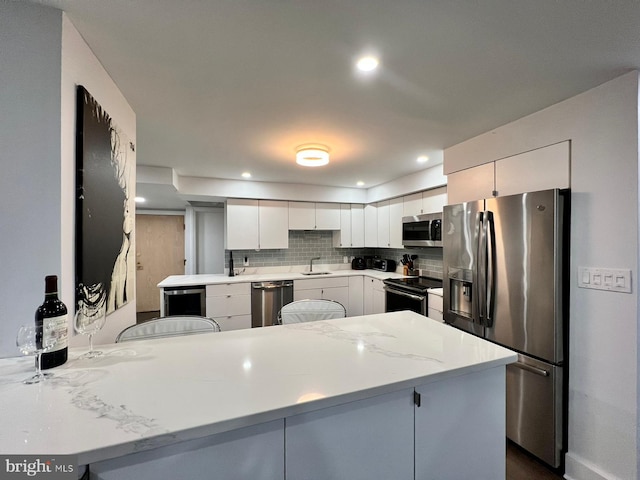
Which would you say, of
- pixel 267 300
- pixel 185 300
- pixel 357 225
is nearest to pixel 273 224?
pixel 267 300

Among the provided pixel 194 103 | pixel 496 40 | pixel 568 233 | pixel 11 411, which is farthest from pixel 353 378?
pixel 194 103

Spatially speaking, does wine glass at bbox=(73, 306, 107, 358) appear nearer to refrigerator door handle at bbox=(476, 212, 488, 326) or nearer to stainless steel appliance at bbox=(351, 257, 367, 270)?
refrigerator door handle at bbox=(476, 212, 488, 326)

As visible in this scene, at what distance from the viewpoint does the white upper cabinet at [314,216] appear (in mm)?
4555

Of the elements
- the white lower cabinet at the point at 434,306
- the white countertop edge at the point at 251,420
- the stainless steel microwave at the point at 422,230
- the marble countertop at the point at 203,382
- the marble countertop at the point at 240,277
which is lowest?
the white lower cabinet at the point at 434,306

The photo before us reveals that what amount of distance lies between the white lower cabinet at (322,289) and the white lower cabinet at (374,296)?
31cm

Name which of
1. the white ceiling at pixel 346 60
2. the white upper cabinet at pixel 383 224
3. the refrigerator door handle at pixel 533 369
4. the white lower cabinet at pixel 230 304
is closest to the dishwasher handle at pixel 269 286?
the white lower cabinet at pixel 230 304

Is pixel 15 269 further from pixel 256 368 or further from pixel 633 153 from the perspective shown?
pixel 633 153

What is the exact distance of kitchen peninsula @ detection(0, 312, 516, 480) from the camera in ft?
2.39

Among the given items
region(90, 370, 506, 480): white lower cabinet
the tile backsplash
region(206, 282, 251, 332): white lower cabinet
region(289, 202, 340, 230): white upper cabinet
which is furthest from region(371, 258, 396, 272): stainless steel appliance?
region(90, 370, 506, 480): white lower cabinet

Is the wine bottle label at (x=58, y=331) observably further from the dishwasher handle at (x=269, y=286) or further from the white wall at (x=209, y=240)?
the white wall at (x=209, y=240)

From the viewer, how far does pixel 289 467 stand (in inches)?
34.2

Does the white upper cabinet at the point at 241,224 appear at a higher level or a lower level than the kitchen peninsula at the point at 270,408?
higher

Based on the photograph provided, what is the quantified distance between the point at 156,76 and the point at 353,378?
1839 mm

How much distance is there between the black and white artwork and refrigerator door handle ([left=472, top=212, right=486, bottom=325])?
246 centimetres
